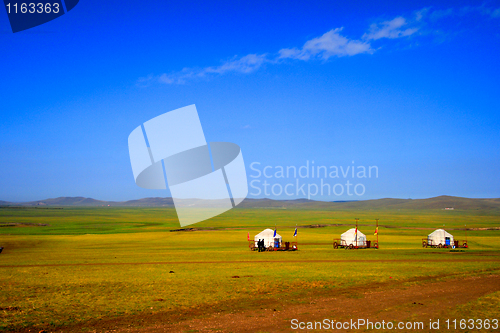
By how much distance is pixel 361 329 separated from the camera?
13.1 meters

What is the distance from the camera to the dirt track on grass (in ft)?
44.7

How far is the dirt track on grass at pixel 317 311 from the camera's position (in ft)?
44.7

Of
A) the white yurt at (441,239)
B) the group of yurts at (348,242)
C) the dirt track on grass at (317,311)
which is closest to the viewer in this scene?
the dirt track on grass at (317,311)

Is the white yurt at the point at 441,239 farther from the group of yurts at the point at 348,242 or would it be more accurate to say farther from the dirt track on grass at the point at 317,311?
the dirt track on grass at the point at 317,311

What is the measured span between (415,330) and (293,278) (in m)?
11.4

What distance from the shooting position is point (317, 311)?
15.5 metres

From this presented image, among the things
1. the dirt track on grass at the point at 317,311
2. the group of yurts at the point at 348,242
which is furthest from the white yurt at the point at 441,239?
the dirt track on grass at the point at 317,311

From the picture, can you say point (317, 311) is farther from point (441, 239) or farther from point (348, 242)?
point (441, 239)

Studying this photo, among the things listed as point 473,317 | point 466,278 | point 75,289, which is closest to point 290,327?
point 473,317

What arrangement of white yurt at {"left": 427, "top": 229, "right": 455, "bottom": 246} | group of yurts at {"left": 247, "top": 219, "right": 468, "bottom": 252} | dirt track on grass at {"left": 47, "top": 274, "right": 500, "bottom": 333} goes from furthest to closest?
white yurt at {"left": 427, "top": 229, "right": 455, "bottom": 246}, group of yurts at {"left": 247, "top": 219, "right": 468, "bottom": 252}, dirt track on grass at {"left": 47, "top": 274, "right": 500, "bottom": 333}

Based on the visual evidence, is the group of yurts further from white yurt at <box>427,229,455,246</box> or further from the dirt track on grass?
the dirt track on grass

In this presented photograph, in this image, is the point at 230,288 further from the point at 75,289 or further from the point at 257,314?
the point at 75,289

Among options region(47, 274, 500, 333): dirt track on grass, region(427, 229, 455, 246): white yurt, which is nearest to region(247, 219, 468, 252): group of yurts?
region(427, 229, 455, 246): white yurt

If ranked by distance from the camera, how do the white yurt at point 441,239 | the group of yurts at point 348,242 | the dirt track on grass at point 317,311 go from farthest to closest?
1. the white yurt at point 441,239
2. the group of yurts at point 348,242
3. the dirt track on grass at point 317,311
